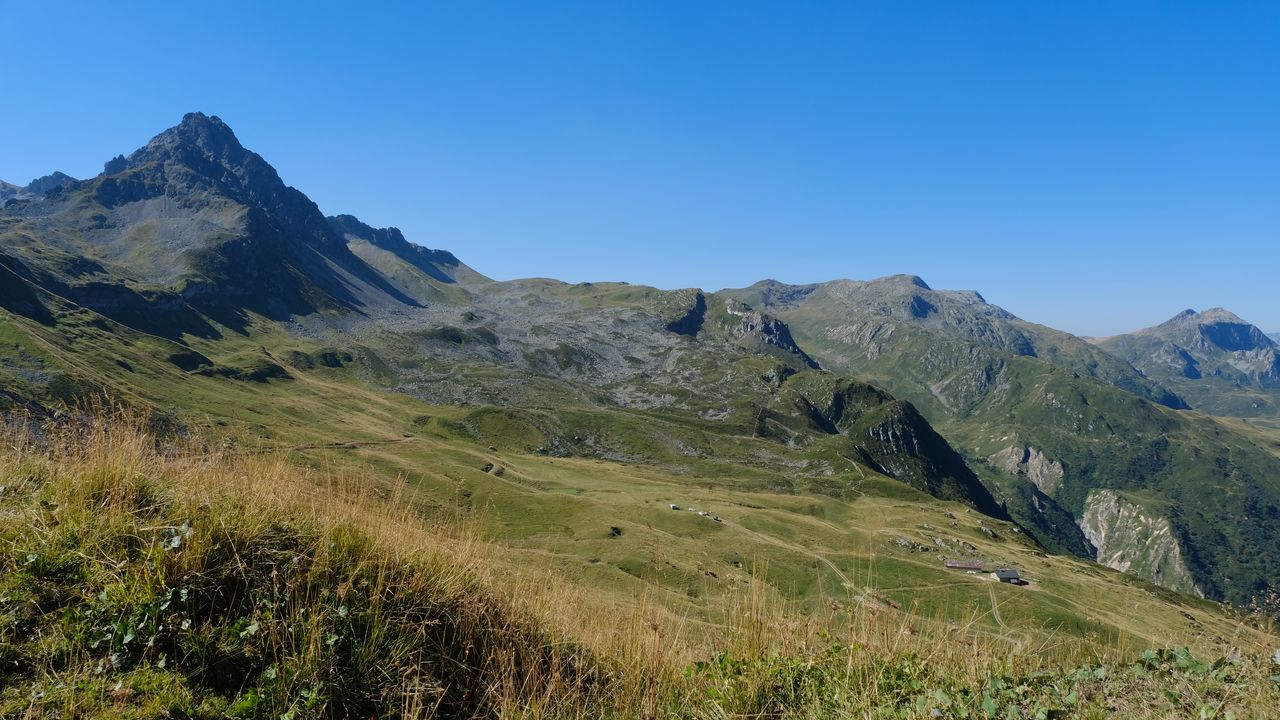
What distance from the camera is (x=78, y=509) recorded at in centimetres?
728

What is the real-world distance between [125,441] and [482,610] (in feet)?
17.8

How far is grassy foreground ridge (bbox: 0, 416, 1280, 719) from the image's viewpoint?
6098mm

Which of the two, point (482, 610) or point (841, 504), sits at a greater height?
point (482, 610)

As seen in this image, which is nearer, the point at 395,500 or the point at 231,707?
the point at 231,707

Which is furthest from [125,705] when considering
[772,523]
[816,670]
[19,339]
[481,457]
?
[19,339]

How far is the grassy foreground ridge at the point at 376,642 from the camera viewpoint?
6098 mm

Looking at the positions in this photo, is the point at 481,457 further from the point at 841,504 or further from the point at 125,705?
the point at 125,705

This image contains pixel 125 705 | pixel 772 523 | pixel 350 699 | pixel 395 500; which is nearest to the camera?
pixel 125 705

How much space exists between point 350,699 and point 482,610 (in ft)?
5.62

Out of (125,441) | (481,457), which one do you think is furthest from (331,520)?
(481,457)

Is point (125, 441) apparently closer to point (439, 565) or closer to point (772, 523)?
point (439, 565)

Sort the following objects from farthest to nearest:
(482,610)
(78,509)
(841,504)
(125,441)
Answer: (841,504)
(125,441)
(482,610)
(78,509)

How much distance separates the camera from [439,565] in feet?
25.9

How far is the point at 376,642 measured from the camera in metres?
6.81
